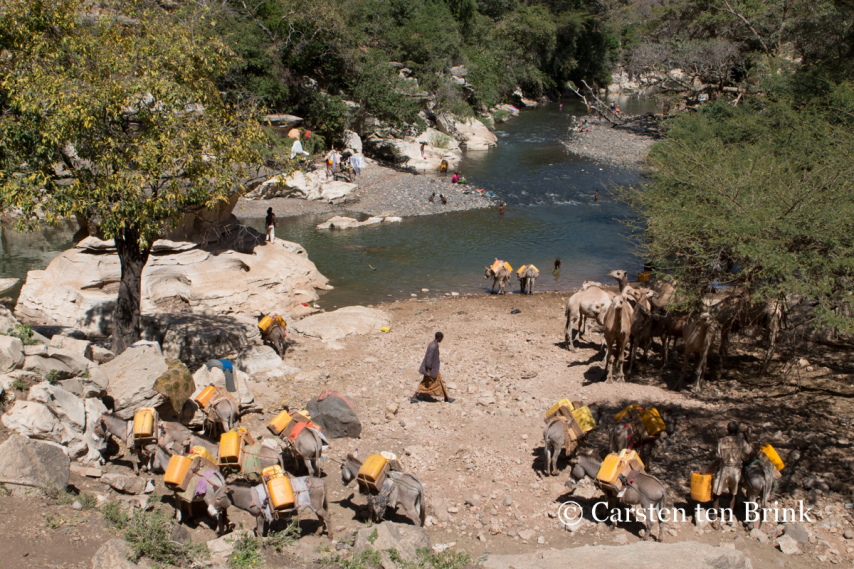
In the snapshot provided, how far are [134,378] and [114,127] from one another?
4.75 meters

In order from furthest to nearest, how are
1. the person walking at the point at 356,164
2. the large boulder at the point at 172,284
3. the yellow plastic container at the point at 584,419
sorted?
the person walking at the point at 356,164 < the large boulder at the point at 172,284 < the yellow plastic container at the point at 584,419

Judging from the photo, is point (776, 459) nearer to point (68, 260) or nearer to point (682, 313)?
point (682, 313)

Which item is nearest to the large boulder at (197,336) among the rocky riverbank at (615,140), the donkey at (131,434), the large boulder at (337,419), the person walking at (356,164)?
the large boulder at (337,419)

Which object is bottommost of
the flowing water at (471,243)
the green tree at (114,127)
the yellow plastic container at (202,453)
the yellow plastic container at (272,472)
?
the flowing water at (471,243)

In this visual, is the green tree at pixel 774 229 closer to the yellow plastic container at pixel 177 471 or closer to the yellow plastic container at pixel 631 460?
the yellow plastic container at pixel 631 460

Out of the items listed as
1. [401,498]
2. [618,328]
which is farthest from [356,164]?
[401,498]

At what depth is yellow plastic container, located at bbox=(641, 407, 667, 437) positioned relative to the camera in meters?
10.1

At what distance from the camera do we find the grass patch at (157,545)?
7.15 meters

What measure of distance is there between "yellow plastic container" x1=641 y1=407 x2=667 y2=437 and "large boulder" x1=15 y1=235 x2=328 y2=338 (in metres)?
11.9

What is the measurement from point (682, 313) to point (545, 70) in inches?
2422

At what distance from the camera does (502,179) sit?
3875 cm

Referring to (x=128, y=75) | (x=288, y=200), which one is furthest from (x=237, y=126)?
(x=288, y=200)

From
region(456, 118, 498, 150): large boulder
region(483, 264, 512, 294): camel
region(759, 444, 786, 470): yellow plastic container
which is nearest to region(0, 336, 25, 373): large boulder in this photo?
region(759, 444, 786, 470): yellow plastic container

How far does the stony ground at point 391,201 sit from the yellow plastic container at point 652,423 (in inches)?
887
